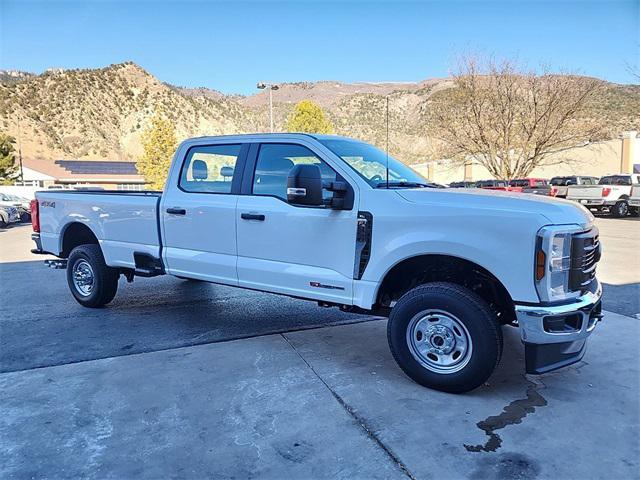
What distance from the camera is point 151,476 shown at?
8.98 ft

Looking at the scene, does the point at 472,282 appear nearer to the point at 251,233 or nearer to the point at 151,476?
the point at 251,233

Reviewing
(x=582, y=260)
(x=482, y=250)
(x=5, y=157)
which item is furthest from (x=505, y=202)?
(x=5, y=157)

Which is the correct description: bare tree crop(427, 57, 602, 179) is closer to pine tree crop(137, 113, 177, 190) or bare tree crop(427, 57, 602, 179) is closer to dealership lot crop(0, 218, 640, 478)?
pine tree crop(137, 113, 177, 190)

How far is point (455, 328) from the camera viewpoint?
3.70 meters

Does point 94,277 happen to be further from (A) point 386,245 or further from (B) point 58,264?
(A) point 386,245

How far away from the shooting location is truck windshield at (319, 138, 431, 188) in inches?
170

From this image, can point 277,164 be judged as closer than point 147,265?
Yes

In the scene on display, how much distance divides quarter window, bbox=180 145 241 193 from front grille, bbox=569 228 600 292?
3.16 metres

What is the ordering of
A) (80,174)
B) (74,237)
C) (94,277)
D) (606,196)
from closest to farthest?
(94,277) < (74,237) < (606,196) < (80,174)

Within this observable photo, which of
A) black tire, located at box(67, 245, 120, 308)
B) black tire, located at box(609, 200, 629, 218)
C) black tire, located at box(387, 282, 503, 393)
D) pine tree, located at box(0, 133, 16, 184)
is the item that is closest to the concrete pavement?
black tire, located at box(387, 282, 503, 393)

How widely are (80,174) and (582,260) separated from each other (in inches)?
2410

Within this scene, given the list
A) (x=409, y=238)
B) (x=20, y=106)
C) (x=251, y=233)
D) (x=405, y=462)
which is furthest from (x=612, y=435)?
(x=20, y=106)

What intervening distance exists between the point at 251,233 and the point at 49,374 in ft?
6.98

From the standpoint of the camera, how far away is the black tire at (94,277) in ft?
20.0
